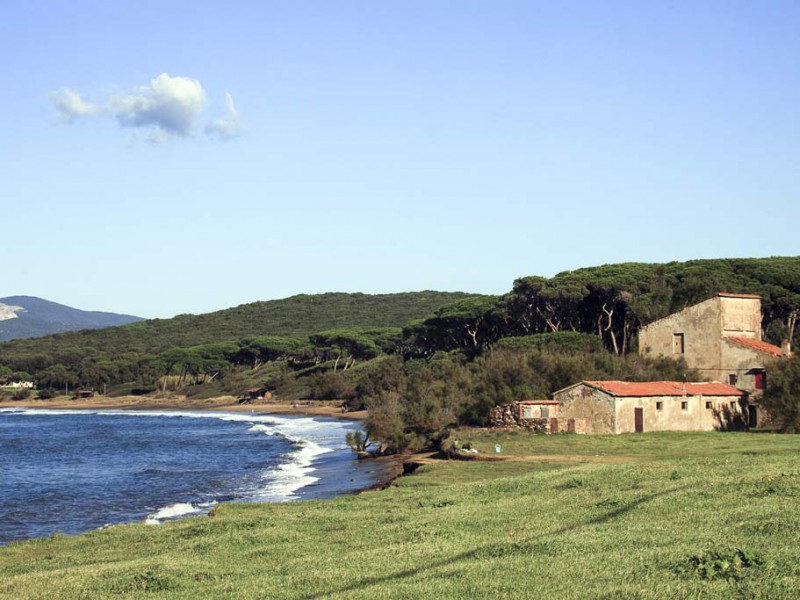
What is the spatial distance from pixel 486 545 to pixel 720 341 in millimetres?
45954

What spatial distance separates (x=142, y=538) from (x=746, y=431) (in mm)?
36067

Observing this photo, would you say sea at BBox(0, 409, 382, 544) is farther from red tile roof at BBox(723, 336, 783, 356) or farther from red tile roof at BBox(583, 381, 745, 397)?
red tile roof at BBox(723, 336, 783, 356)

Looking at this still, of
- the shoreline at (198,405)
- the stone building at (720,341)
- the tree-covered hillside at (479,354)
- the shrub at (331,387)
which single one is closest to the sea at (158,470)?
the tree-covered hillside at (479,354)

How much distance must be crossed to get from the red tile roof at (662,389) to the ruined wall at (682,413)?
0.25 metres

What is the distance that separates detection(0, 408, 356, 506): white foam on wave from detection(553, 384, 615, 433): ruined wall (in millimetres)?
13500

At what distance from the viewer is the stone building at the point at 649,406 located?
51000mm

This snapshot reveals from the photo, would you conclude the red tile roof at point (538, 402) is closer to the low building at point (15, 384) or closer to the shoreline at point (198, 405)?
the shoreline at point (198, 405)

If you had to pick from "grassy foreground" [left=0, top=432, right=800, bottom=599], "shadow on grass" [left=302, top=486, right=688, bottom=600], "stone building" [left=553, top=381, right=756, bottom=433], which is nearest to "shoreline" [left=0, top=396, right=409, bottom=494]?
"stone building" [left=553, top=381, right=756, bottom=433]

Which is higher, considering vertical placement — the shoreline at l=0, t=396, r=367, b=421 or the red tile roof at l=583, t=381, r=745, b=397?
the red tile roof at l=583, t=381, r=745, b=397

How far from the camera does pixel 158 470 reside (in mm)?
61375

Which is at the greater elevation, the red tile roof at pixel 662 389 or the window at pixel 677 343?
the window at pixel 677 343

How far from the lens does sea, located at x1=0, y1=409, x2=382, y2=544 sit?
136 ft

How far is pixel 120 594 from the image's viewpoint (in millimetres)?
16859

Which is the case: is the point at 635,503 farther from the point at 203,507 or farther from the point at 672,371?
the point at 672,371
